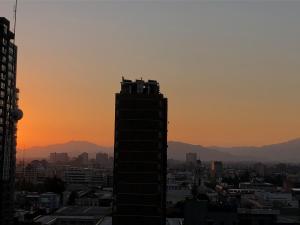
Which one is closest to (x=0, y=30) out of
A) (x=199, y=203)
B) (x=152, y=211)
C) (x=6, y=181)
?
(x=6, y=181)

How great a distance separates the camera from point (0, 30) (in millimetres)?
41250

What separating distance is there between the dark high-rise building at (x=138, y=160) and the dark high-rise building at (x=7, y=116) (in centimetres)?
866

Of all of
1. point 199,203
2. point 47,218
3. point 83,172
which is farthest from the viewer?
point 83,172

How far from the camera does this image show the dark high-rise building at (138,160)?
42125 mm

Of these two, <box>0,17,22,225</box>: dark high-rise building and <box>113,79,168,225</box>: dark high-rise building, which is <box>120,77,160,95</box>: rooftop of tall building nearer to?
<box>113,79,168,225</box>: dark high-rise building

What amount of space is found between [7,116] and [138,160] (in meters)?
11.2

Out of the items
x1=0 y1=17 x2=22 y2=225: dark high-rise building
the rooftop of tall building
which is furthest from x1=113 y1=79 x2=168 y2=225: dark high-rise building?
x1=0 y1=17 x2=22 y2=225: dark high-rise building

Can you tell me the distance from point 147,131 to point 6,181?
12.0 metres

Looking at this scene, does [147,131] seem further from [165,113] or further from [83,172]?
[83,172]

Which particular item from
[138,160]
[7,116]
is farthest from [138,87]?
[7,116]

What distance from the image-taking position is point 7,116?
42844 mm

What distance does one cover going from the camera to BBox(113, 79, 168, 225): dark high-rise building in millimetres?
42125

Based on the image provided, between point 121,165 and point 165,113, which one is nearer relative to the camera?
point 121,165

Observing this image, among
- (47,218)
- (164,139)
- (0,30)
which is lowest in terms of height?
(47,218)
